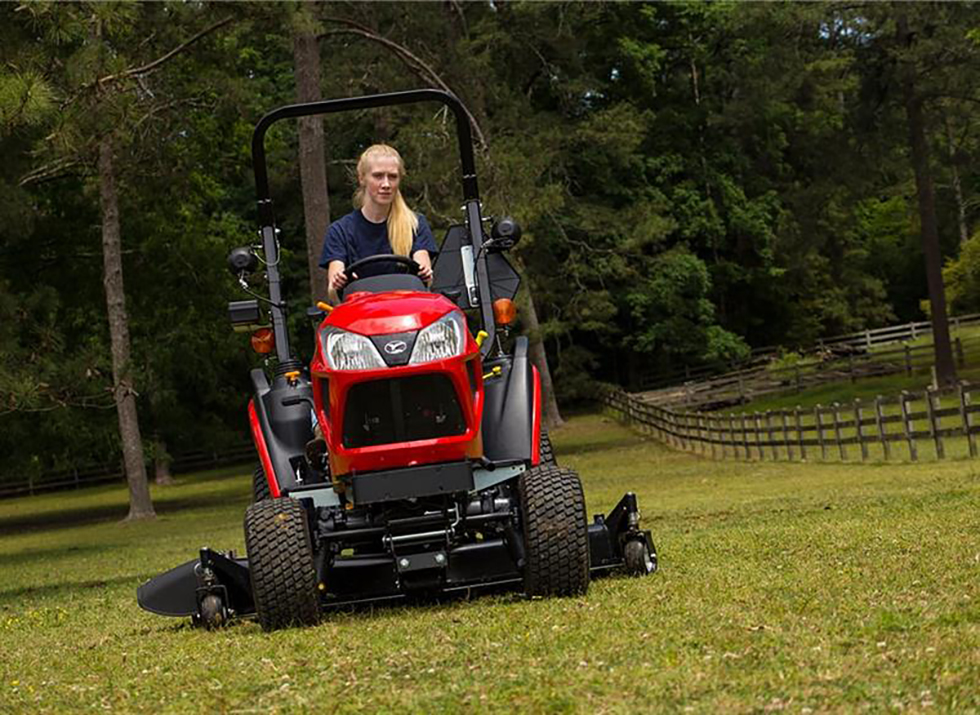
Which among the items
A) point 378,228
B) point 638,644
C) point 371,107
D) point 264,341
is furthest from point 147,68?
point 638,644

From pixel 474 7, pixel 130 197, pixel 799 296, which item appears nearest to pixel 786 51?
pixel 474 7

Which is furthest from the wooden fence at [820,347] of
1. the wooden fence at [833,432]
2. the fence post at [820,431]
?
the fence post at [820,431]

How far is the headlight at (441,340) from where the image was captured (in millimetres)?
9367

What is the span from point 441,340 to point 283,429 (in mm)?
1771

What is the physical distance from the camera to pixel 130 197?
4203 centimetres

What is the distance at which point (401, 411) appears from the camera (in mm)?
9484

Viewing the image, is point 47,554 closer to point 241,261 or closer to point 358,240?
point 241,261

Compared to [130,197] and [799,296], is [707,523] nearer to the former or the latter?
[130,197]

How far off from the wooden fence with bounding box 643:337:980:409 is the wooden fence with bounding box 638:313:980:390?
4.57 metres

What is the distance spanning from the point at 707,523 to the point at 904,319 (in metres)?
70.7

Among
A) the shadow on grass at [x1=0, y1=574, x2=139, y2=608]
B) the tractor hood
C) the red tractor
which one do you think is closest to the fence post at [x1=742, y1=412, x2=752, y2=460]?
the shadow on grass at [x1=0, y1=574, x2=139, y2=608]

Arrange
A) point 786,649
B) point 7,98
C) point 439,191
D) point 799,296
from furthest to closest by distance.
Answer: point 799,296 → point 439,191 → point 7,98 → point 786,649

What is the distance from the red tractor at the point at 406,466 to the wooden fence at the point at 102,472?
183 feet

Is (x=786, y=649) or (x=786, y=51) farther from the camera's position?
(x=786, y=51)
